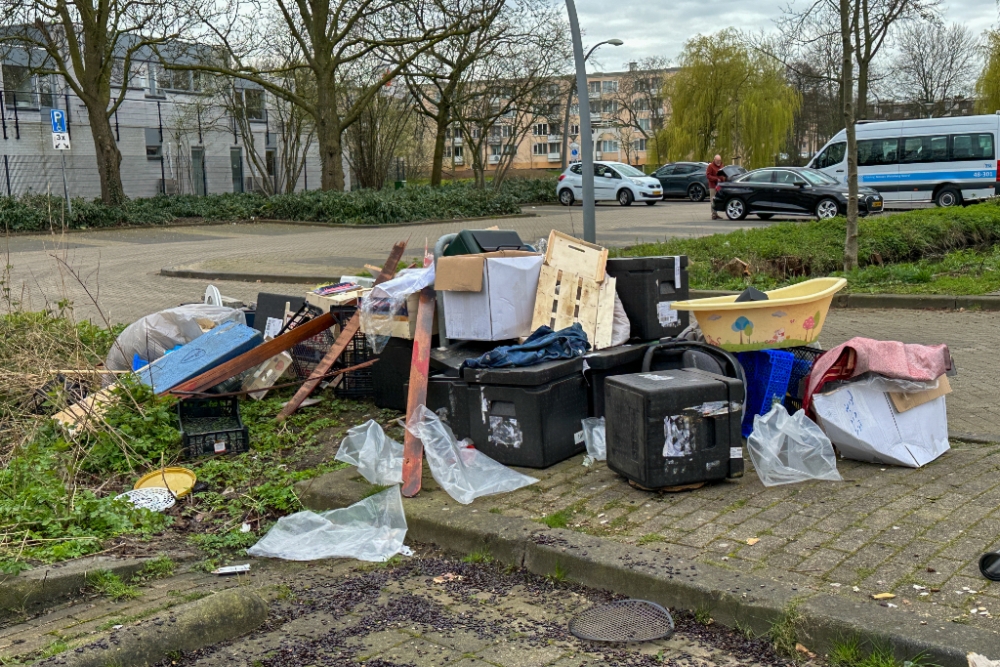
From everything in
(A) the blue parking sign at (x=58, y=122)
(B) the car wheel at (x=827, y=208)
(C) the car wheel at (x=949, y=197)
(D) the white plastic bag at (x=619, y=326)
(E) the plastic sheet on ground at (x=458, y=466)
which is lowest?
(E) the plastic sheet on ground at (x=458, y=466)

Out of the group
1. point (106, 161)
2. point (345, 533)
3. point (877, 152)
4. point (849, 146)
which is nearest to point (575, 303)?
point (345, 533)

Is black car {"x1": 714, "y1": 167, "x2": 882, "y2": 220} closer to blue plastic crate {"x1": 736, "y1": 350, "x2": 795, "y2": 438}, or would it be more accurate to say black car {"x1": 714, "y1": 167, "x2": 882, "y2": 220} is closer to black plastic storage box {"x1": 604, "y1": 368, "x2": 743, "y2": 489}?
blue plastic crate {"x1": 736, "y1": 350, "x2": 795, "y2": 438}

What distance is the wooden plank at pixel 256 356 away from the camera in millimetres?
6523

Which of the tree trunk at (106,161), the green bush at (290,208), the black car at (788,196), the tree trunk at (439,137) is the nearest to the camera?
the black car at (788,196)

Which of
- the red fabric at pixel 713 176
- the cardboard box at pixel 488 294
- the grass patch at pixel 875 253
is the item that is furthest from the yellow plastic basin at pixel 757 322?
the red fabric at pixel 713 176

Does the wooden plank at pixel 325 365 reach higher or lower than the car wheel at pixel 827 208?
lower

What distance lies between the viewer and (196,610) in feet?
12.0

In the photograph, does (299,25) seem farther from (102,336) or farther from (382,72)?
(102,336)

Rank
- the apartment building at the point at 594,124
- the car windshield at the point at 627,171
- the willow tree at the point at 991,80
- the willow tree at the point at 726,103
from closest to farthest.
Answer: the car windshield at the point at 627,171, the apartment building at the point at 594,124, the willow tree at the point at 991,80, the willow tree at the point at 726,103

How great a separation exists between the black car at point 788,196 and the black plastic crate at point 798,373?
59.4ft

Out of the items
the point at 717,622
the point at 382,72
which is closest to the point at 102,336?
the point at 717,622

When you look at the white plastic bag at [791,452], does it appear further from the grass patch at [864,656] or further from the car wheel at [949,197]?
the car wheel at [949,197]

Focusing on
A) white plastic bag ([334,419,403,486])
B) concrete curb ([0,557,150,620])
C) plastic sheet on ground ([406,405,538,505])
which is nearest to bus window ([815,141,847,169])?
white plastic bag ([334,419,403,486])

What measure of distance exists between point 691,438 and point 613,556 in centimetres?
95
